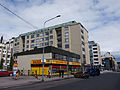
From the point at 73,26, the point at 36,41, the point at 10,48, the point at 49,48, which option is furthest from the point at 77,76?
the point at 10,48

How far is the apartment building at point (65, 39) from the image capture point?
5212cm

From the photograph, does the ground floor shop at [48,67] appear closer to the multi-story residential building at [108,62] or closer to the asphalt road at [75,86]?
the asphalt road at [75,86]

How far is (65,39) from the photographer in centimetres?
5491

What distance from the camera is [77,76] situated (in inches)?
1013

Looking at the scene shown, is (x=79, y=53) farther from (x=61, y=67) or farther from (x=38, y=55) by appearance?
(x=38, y=55)

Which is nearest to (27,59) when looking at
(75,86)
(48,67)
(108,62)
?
(48,67)

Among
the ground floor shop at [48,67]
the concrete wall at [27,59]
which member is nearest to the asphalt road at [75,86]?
the ground floor shop at [48,67]

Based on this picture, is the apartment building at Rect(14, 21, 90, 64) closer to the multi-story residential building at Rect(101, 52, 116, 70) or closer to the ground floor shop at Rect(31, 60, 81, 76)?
the ground floor shop at Rect(31, 60, 81, 76)

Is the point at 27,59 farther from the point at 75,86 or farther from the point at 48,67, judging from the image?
the point at 75,86

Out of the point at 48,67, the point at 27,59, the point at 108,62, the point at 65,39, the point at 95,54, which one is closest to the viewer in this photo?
the point at 48,67

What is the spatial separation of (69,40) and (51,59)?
86.8 ft

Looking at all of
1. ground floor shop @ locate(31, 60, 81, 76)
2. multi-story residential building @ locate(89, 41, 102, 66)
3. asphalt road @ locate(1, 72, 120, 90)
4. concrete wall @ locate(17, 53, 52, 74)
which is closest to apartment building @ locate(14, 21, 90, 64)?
concrete wall @ locate(17, 53, 52, 74)

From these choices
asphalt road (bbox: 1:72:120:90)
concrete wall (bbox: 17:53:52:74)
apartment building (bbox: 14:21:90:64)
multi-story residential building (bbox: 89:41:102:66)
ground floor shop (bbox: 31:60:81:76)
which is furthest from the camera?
multi-story residential building (bbox: 89:41:102:66)

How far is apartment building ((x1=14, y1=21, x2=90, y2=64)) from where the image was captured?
52125 mm
